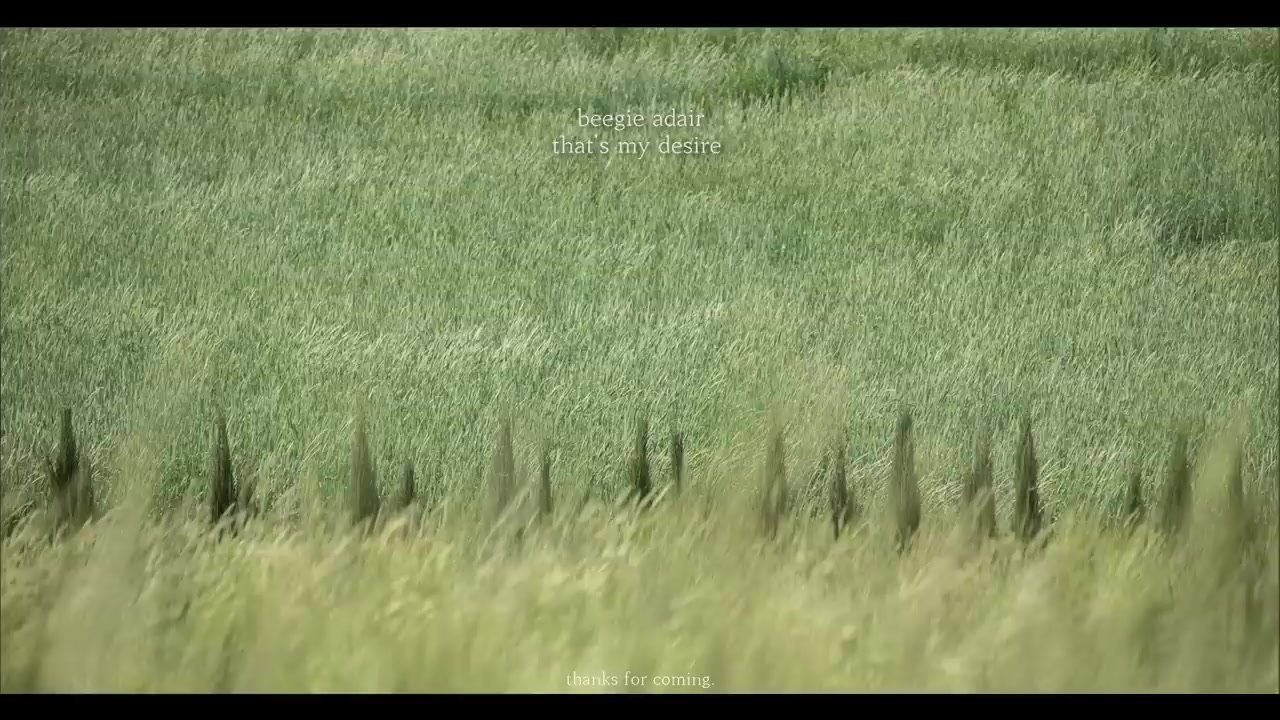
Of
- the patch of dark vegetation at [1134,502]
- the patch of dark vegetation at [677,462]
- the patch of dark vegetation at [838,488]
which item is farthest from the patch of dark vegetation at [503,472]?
the patch of dark vegetation at [1134,502]

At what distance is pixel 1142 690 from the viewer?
248cm


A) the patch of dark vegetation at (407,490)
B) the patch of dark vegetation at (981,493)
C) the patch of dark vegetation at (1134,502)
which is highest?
the patch of dark vegetation at (407,490)

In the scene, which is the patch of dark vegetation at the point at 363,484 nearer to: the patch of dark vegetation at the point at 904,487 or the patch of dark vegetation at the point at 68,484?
the patch of dark vegetation at the point at 68,484

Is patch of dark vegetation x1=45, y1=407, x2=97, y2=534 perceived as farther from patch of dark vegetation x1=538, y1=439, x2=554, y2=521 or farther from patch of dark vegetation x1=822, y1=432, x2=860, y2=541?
patch of dark vegetation x1=822, y1=432, x2=860, y2=541

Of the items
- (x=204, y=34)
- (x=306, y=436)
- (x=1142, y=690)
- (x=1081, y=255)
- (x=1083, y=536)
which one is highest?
(x=204, y=34)

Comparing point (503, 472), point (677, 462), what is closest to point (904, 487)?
point (677, 462)

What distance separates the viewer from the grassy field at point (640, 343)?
251 centimetres

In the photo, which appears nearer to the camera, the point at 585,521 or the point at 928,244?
the point at 585,521

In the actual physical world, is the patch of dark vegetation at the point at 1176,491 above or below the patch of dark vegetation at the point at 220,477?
below

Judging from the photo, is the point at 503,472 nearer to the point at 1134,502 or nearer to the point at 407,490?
the point at 407,490

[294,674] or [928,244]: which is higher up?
[928,244]
